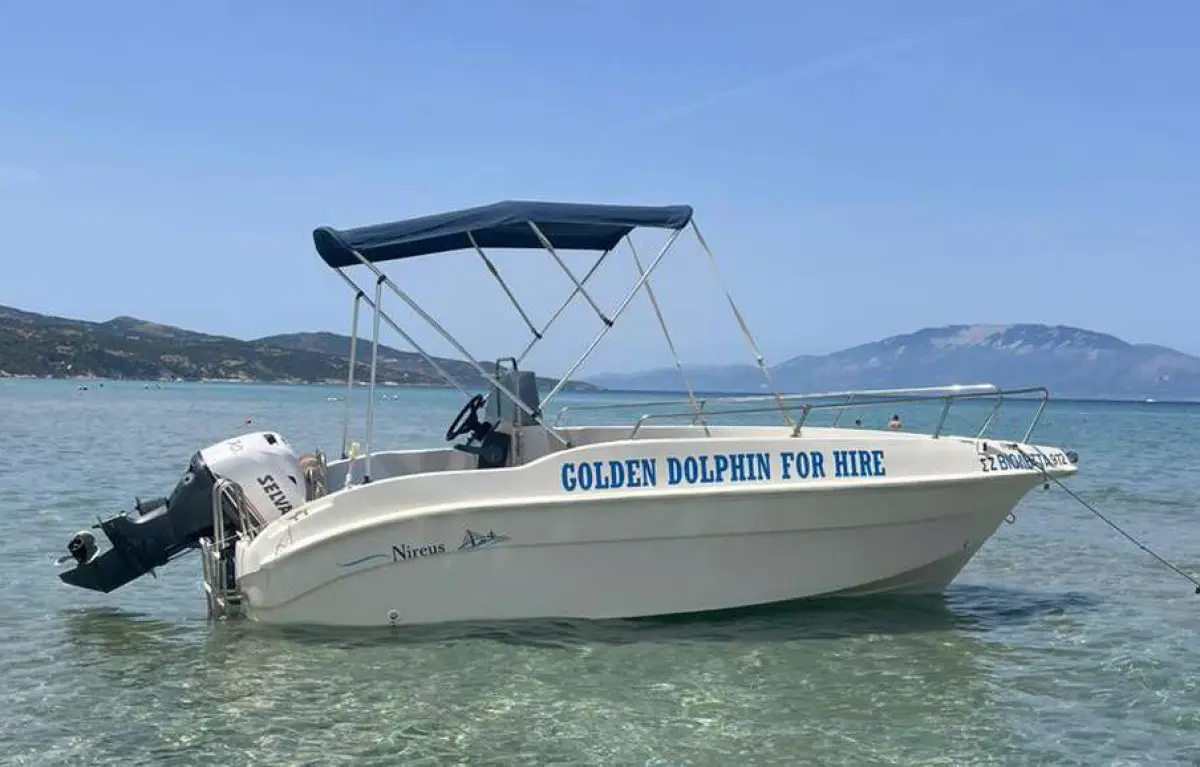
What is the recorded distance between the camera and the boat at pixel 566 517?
27.3ft

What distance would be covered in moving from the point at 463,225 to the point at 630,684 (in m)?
3.64

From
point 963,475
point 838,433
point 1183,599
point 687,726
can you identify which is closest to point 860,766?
point 687,726

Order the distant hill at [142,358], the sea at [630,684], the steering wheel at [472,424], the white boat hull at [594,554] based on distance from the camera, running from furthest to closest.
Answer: the distant hill at [142,358], the steering wheel at [472,424], the white boat hull at [594,554], the sea at [630,684]

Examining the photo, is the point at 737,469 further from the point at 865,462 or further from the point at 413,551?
the point at 413,551

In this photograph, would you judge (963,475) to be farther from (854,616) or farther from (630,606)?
(630,606)

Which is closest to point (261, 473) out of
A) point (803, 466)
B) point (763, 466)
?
point (763, 466)

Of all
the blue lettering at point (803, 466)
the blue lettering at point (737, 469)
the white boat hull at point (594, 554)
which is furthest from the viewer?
the blue lettering at point (803, 466)

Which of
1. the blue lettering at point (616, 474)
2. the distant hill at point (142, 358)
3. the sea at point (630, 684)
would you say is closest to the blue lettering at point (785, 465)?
the sea at point (630, 684)

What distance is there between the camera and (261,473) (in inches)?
361

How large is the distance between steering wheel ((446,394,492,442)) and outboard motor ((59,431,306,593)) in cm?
128

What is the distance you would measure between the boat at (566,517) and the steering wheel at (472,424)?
15cm

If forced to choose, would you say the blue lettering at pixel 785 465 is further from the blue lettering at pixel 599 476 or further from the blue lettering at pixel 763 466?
the blue lettering at pixel 599 476

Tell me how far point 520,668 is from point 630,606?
1170 millimetres

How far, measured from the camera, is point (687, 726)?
6660 mm
